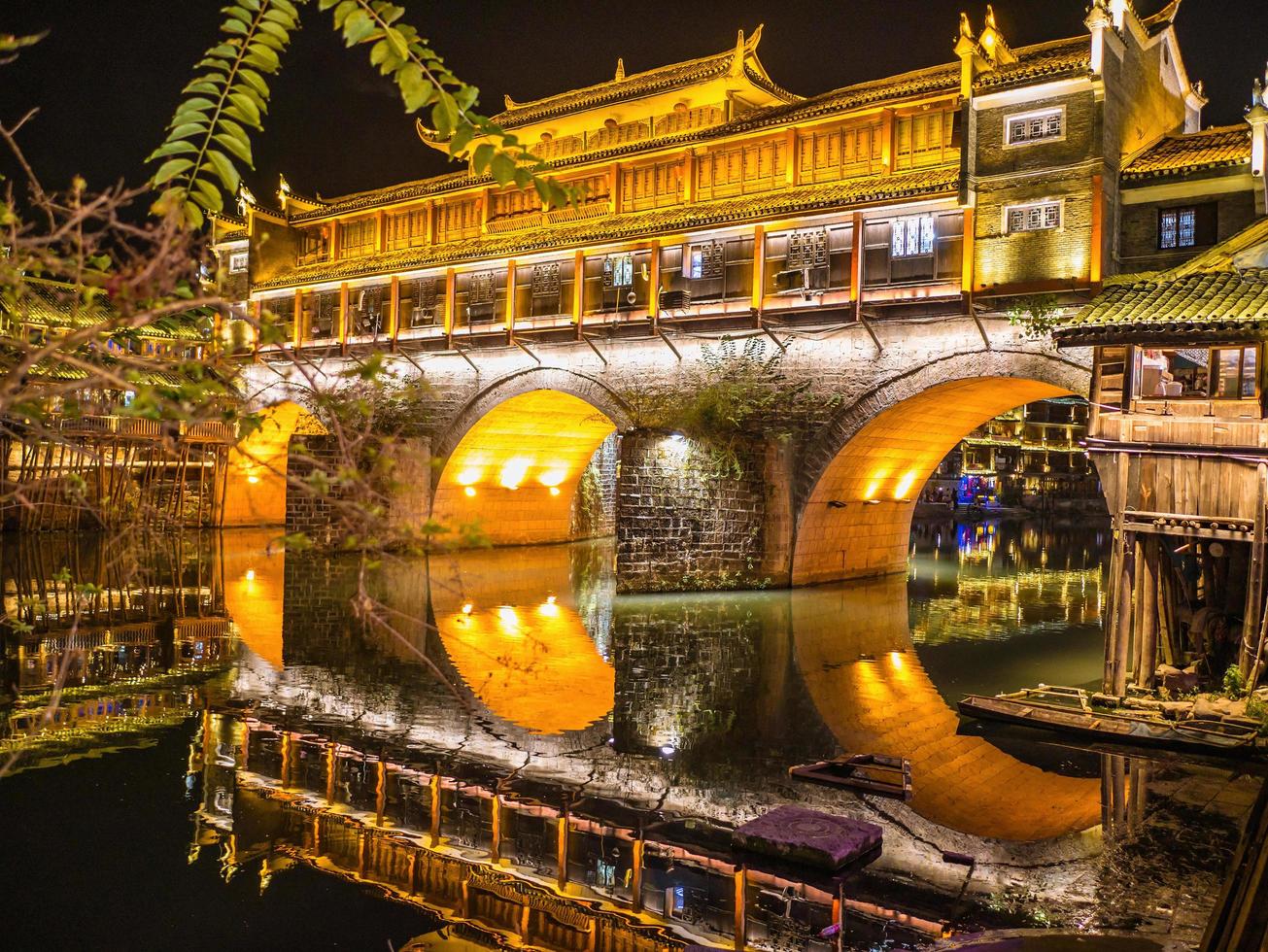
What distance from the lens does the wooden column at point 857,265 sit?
20438mm

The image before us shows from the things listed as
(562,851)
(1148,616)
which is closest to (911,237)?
(1148,616)

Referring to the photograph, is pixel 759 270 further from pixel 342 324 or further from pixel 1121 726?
pixel 1121 726

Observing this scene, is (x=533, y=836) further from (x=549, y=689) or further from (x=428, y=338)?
(x=428, y=338)

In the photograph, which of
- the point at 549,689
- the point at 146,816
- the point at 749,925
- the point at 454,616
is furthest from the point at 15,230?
the point at 454,616

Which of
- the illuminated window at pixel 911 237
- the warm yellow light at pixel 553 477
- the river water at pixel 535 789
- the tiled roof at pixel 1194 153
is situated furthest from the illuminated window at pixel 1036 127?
the warm yellow light at pixel 553 477

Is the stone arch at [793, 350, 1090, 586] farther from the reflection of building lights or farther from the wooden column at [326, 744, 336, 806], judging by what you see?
the wooden column at [326, 744, 336, 806]

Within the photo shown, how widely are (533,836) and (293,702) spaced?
15.7ft

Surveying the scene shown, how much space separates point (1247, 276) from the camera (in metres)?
11.7

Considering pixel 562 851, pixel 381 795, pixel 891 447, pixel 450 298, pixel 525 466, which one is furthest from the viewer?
pixel 525 466

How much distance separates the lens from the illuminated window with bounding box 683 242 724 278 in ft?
76.0

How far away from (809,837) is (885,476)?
57.9ft

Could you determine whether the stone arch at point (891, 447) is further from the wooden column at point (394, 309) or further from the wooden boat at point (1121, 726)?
the wooden column at point (394, 309)

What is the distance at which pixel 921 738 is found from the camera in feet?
34.4

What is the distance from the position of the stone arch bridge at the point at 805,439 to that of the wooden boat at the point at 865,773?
31.0 feet
